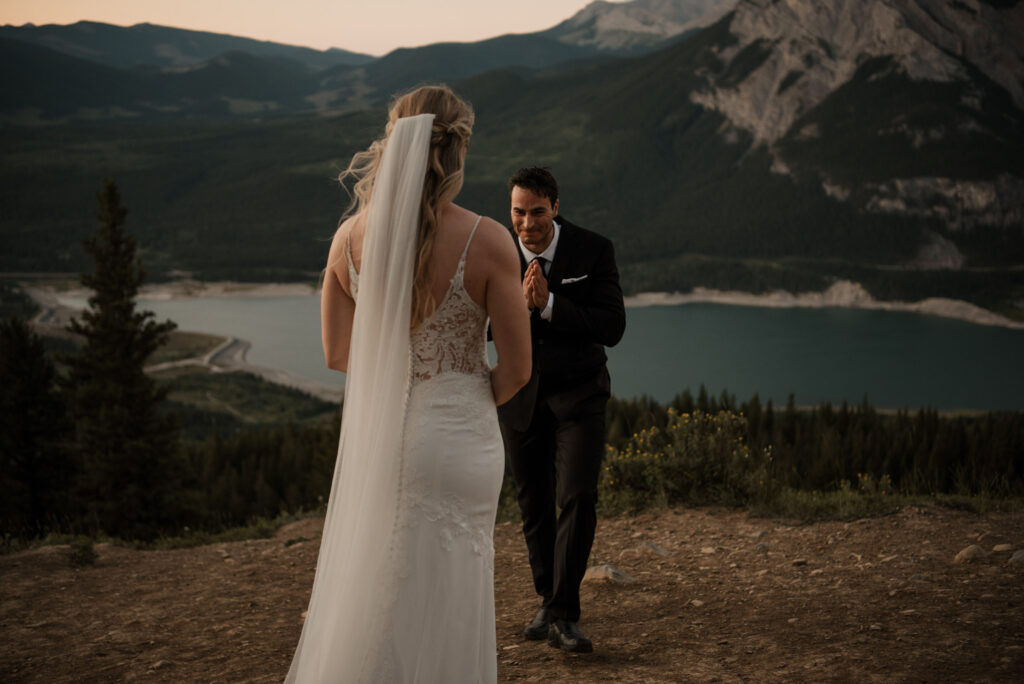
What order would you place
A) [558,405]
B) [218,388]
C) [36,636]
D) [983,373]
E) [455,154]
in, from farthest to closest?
[983,373] → [218,388] → [36,636] → [558,405] → [455,154]

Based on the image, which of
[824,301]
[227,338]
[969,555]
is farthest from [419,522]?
[824,301]

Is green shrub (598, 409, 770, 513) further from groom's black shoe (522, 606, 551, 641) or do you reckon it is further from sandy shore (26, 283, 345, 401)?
sandy shore (26, 283, 345, 401)

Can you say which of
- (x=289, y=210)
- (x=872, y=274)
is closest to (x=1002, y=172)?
(x=872, y=274)

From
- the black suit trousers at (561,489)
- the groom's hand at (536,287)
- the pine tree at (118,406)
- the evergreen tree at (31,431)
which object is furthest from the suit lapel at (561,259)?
the evergreen tree at (31,431)

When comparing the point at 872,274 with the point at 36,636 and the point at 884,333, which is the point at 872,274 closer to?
the point at 884,333

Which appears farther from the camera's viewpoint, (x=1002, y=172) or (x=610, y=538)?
(x=1002, y=172)

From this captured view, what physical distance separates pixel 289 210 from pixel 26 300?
211ft

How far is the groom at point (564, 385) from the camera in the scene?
403cm

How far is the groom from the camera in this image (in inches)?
159

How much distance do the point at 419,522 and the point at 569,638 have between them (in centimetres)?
138

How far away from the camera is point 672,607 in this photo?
505 cm

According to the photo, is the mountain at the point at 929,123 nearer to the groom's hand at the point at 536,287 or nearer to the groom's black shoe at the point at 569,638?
the groom's black shoe at the point at 569,638

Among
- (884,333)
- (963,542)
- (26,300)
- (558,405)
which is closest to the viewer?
(558,405)

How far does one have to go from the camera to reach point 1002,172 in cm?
16475
